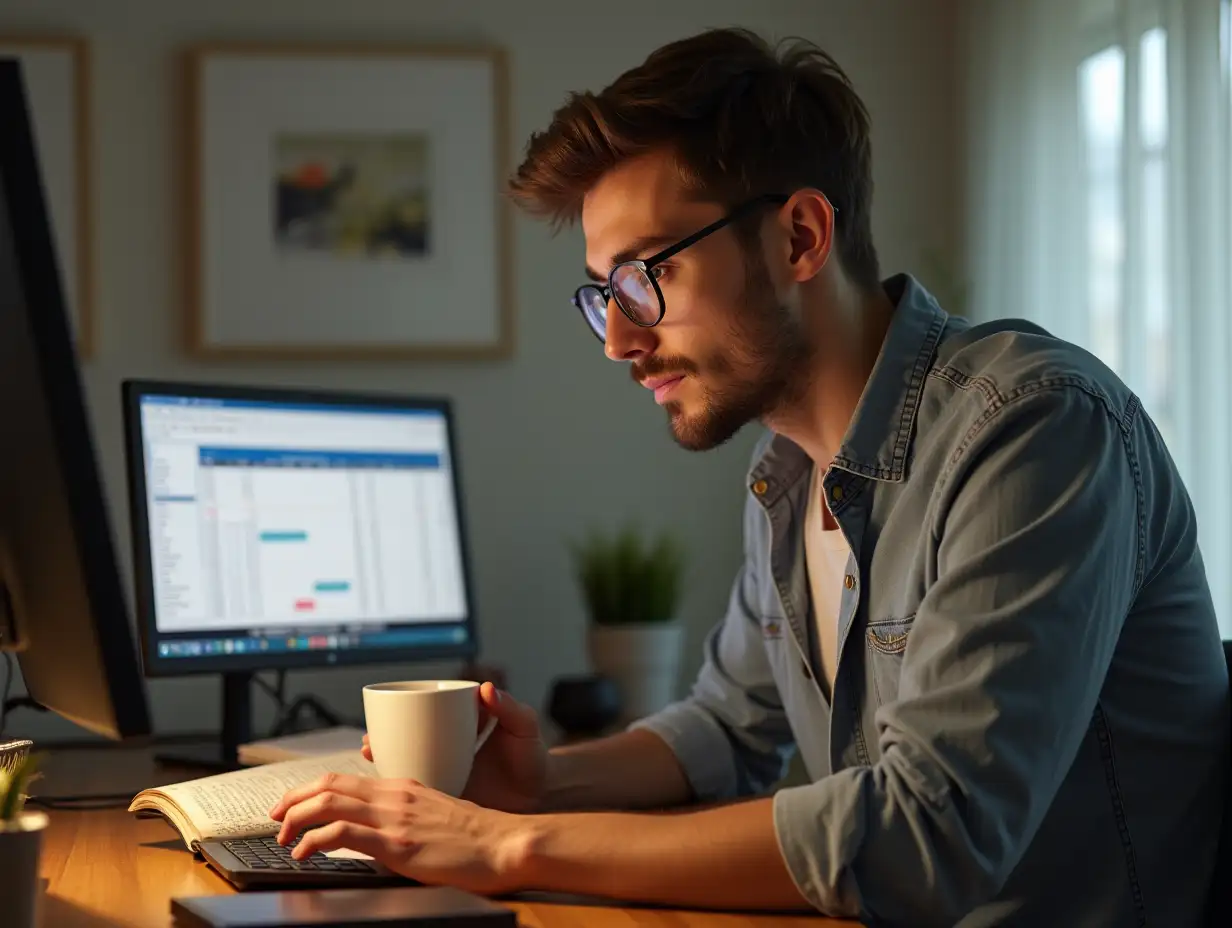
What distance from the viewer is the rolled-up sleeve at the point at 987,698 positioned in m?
0.93

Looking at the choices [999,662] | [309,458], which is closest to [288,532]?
[309,458]

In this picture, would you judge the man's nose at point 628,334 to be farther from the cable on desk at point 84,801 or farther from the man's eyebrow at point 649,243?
the cable on desk at point 84,801

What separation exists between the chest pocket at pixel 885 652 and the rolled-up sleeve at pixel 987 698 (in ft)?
0.46

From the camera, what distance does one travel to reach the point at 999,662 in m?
0.96

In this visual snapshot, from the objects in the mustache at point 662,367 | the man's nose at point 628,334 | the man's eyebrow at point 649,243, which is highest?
the man's eyebrow at point 649,243

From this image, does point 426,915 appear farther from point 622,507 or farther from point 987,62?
point 987,62

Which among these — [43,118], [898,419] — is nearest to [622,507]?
[43,118]

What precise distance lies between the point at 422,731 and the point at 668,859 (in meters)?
0.25

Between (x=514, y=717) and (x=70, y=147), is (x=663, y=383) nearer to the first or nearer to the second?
(x=514, y=717)

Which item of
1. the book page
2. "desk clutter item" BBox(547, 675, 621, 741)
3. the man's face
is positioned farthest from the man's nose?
"desk clutter item" BBox(547, 675, 621, 741)

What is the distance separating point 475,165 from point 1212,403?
4.72 feet

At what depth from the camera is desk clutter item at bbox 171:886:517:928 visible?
0.81 meters

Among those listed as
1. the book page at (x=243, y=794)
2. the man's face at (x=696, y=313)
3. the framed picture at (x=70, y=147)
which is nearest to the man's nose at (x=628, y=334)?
the man's face at (x=696, y=313)

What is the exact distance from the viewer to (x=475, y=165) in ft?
9.02
